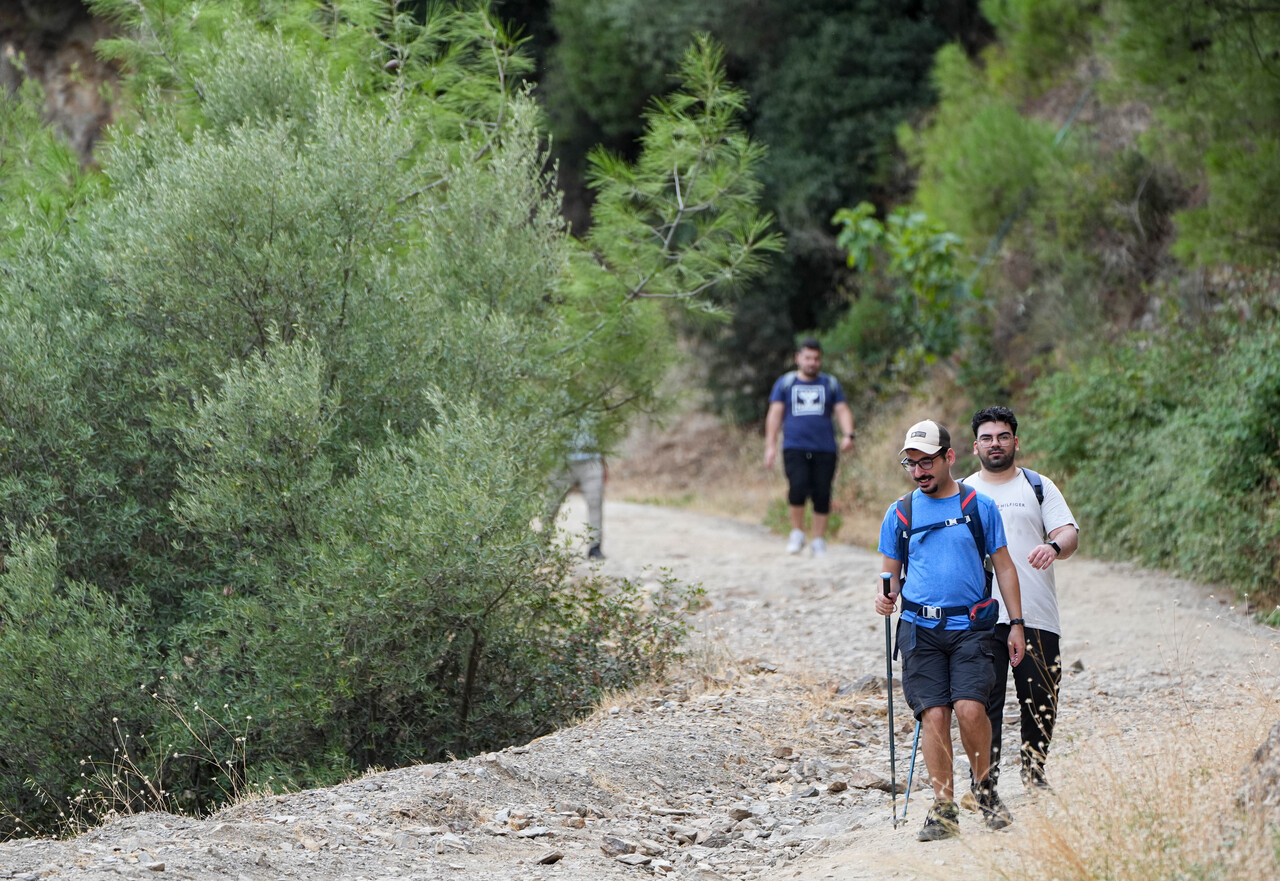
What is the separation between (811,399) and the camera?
10883 mm

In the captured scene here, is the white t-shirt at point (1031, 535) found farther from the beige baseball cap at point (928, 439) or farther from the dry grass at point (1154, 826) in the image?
the dry grass at point (1154, 826)

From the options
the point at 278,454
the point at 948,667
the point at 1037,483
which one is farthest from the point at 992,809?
the point at 278,454

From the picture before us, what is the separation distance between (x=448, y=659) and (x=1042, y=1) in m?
13.0

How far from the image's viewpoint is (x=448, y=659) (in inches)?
275

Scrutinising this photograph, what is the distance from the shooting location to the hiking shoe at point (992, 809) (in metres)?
4.34

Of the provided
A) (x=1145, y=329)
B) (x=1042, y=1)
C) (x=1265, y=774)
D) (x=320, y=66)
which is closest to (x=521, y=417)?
(x=320, y=66)

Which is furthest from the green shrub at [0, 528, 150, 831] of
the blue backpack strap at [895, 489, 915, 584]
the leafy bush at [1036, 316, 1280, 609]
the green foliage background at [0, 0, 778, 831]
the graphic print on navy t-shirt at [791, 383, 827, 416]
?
the leafy bush at [1036, 316, 1280, 609]

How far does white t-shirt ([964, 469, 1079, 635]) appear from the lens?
4699 millimetres

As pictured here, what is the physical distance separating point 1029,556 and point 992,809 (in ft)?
3.04

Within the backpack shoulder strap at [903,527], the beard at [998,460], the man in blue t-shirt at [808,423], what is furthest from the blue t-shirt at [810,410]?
the backpack shoulder strap at [903,527]

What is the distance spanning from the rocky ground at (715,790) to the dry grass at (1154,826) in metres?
0.13

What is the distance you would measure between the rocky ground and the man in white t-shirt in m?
0.20

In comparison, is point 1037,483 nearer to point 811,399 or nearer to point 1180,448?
point 811,399

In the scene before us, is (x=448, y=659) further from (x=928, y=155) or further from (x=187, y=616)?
(x=928, y=155)
